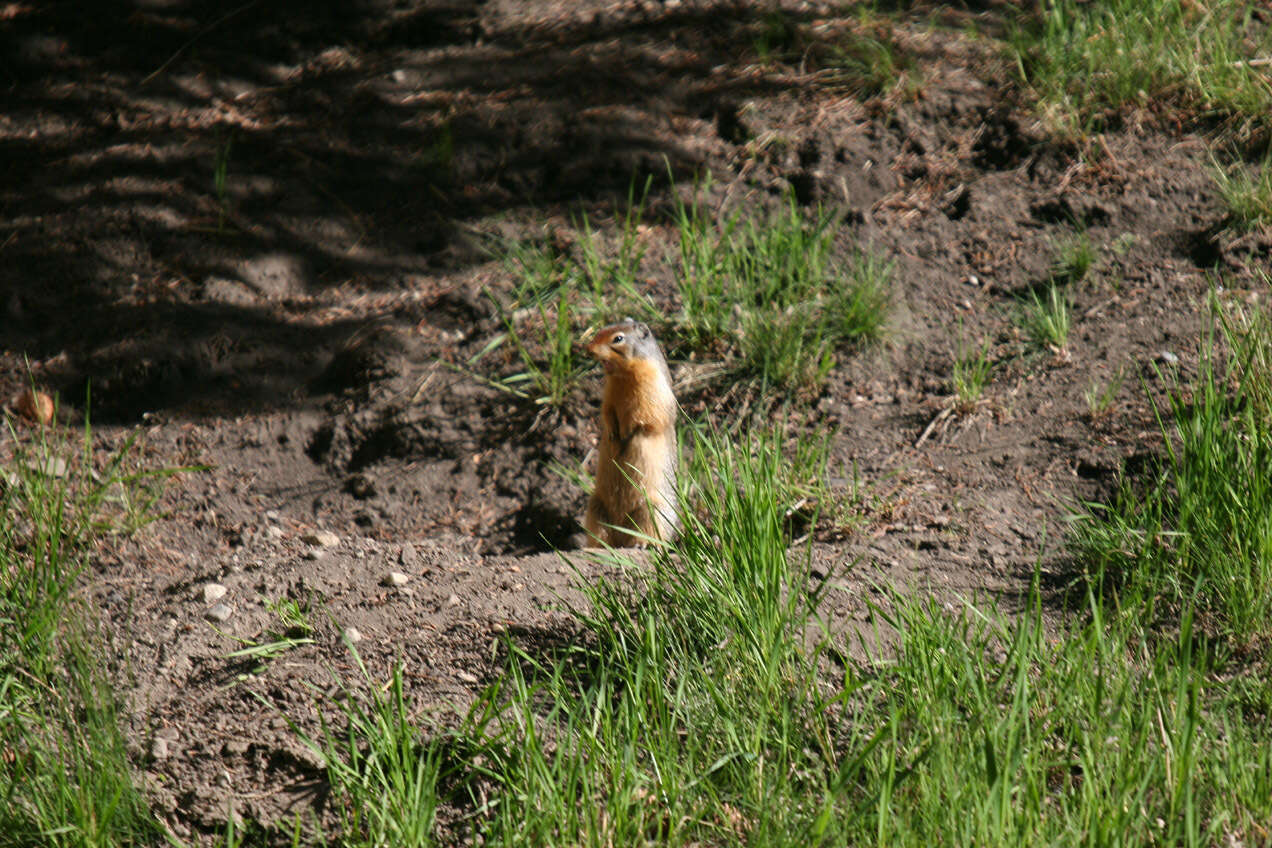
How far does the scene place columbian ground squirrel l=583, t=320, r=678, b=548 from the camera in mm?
4305

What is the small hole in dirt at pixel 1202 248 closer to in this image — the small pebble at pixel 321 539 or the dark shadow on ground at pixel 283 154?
the dark shadow on ground at pixel 283 154

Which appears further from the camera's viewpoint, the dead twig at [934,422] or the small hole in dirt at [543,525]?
the small hole in dirt at [543,525]

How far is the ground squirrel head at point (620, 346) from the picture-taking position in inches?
169

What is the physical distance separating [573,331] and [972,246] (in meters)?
1.85

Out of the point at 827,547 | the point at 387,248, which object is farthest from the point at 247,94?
the point at 827,547

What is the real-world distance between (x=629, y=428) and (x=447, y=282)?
1.71 m

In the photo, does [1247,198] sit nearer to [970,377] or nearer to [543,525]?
[970,377]

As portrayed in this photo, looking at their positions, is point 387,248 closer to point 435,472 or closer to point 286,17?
point 435,472

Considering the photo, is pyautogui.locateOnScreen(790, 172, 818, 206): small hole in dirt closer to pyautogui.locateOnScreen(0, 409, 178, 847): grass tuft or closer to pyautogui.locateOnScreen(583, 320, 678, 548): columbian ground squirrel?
pyautogui.locateOnScreen(583, 320, 678, 548): columbian ground squirrel

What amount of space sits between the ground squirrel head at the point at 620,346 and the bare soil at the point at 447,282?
573mm

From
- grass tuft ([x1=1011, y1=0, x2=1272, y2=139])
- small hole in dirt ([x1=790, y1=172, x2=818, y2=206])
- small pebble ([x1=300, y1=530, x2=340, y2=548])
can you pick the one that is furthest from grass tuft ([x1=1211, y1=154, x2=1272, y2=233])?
small pebble ([x1=300, y1=530, x2=340, y2=548])

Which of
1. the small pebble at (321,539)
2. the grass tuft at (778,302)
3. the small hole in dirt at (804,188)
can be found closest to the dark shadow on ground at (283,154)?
the small hole in dirt at (804,188)

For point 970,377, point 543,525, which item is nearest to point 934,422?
point 970,377

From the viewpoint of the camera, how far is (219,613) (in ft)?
11.3
